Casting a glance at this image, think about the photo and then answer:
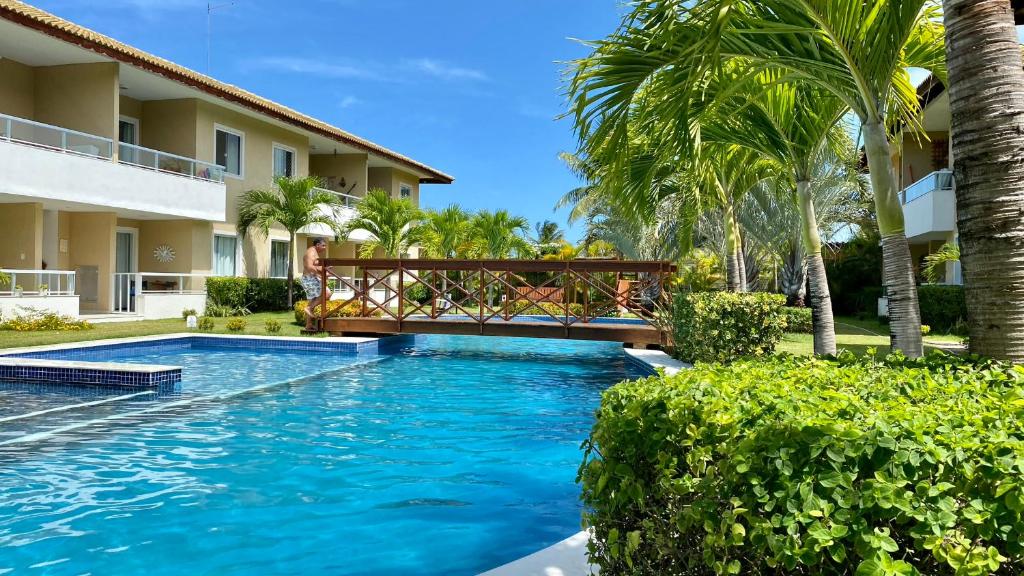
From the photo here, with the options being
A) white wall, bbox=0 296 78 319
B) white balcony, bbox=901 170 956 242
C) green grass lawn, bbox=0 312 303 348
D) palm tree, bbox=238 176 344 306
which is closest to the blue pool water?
green grass lawn, bbox=0 312 303 348

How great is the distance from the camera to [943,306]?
18.5 m

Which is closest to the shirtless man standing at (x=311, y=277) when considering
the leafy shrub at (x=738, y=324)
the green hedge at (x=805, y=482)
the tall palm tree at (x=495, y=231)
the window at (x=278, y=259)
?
the window at (x=278, y=259)

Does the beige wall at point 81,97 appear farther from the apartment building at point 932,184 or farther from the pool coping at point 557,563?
the apartment building at point 932,184

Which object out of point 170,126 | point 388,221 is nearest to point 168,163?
point 170,126

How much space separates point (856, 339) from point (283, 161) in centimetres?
1964

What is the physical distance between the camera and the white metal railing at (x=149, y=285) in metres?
20.1

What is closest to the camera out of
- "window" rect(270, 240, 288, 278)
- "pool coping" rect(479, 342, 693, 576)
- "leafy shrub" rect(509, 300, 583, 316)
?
"pool coping" rect(479, 342, 693, 576)

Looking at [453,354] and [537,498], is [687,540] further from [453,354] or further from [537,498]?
[453,354]

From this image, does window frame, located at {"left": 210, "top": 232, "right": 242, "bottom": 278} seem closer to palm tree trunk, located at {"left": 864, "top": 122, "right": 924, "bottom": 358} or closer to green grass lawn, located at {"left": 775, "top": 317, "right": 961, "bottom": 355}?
green grass lawn, located at {"left": 775, "top": 317, "right": 961, "bottom": 355}

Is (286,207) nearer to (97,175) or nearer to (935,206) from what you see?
(97,175)

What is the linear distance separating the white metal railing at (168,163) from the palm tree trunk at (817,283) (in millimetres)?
16420

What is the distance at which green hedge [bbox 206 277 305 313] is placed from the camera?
21422 millimetres

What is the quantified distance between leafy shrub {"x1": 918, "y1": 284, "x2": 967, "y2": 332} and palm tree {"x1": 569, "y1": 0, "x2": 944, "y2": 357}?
1445cm

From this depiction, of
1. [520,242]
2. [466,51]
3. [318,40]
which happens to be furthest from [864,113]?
[466,51]
